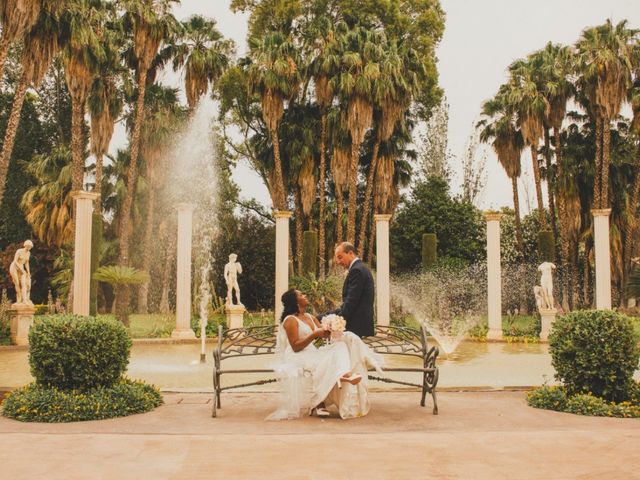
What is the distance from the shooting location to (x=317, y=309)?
19734 mm

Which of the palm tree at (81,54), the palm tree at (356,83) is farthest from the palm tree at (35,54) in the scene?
the palm tree at (356,83)

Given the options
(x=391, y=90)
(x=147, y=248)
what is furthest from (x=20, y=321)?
(x=391, y=90)

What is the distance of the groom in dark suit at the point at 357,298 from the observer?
6469 mm

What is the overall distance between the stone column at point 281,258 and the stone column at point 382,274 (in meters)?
2.90

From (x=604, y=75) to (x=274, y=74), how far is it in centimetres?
1196

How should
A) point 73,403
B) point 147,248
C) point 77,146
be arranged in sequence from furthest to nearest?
point 147,248 → point 77,146 → point 73,403

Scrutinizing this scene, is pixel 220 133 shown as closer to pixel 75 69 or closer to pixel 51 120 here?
pixel 51 120

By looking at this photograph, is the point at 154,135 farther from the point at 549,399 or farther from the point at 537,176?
the point at 549,399

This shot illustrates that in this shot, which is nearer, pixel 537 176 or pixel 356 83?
pixel 356 83

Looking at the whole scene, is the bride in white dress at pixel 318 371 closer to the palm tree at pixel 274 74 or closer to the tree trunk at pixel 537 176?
the palm tree at pixel 274 74

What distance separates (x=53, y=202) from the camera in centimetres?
2433

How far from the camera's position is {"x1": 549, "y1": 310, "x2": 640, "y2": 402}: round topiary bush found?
633 centimetres

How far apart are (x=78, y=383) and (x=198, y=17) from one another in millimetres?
21728

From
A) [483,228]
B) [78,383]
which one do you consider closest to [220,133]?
[483,228]
